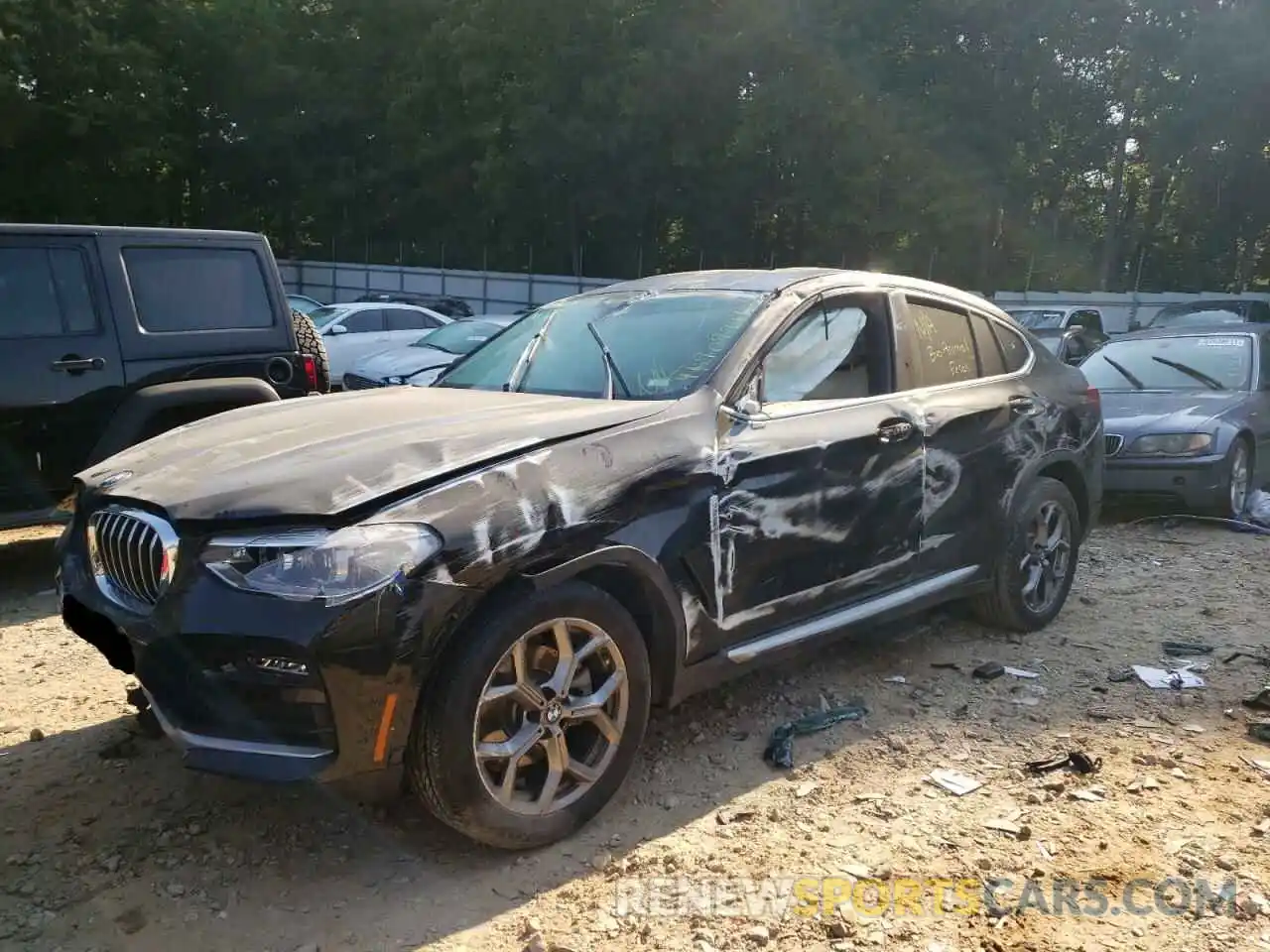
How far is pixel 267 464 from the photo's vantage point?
9.98ft

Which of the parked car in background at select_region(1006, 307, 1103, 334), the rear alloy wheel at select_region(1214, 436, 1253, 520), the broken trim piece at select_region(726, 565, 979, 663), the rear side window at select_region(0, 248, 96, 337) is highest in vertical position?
the rear side window at select_region(0, 248, 96, 337)

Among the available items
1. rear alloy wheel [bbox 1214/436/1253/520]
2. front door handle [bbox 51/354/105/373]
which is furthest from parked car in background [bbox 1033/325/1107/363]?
front door handle [bbox 51/354/105/373]

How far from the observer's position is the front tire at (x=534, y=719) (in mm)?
2826

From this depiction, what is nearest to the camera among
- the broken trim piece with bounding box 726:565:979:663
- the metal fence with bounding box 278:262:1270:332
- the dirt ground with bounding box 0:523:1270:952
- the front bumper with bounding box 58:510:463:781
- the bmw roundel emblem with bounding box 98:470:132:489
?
the front bumper with bounding box 58:510:463:781

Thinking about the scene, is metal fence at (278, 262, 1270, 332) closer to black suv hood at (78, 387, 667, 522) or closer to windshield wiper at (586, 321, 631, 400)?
windshield wiper at (586, 321, 631, 400)

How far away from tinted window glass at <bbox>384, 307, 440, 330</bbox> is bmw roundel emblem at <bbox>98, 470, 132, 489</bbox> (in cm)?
1424

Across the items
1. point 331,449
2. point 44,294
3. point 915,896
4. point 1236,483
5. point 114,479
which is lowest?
point 915,896

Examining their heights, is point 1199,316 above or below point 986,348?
below

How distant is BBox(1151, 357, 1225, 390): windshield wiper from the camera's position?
8.39 metres

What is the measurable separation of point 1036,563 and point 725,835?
8.38 ft

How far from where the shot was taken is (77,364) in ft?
18.7

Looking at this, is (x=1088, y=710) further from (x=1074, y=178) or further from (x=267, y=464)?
(x=1074, y=178)

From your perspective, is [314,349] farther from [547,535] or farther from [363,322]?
[363,322]

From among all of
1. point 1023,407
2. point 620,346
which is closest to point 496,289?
point 1023,407
